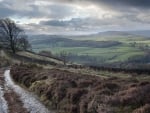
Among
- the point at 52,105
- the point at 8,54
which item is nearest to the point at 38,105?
the point at 52,105

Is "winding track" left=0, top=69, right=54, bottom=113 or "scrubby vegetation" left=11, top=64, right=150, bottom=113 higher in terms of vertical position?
"scrubby vegetation" left=11, top=64, right=150, bottom=113

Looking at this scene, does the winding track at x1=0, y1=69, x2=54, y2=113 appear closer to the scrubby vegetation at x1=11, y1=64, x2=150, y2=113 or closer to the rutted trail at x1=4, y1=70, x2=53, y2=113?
the rutted trail at x1=4, y1=70, x2=53, y2=113

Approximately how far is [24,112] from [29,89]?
12.8 metres

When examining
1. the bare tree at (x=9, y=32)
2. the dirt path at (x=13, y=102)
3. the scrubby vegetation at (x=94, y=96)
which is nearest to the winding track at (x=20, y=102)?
the dirt path at (x=13, y=102)

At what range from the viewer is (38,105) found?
29.1 m

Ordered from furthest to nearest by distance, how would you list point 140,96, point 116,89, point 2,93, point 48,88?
point 2,93 < point 48,88 < point 116,89 < point 140,96

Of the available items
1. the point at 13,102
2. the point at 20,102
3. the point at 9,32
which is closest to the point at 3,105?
the point at 13,102

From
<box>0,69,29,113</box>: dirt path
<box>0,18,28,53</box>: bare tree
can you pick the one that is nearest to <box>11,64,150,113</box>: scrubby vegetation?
<box>0,69,29,113</box>: dirt path

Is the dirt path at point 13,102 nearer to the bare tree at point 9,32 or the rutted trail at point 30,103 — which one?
the rutted trail at point 30,103

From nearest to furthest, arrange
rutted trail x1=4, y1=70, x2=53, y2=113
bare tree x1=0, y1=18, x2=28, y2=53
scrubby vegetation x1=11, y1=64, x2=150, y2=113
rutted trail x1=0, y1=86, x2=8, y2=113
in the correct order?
1. scrubby vegetation x1=11, y1=64, x2=150, y2=113
2. rutted trail x1=4, y1=70, x2=53, y2=113
3. rutted trail x1=0, y1=86, x2=8, y2=113
4. bare tree x1=0, y1=18, x2=28, y2=53

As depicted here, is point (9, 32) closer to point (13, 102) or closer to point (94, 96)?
point (13, 102)

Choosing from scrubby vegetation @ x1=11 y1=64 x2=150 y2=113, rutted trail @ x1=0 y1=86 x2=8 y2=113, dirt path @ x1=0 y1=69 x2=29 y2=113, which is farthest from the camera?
rutted trail @ x1=0 y1=86 x2=8 y2=113

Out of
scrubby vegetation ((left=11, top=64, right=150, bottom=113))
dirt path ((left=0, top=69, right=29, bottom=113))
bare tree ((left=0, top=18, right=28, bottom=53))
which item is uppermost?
bare tree ((left=0, top=18, right=28, bottom=53))

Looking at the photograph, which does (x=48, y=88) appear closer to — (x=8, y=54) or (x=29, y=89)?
(x=29, y=89)
